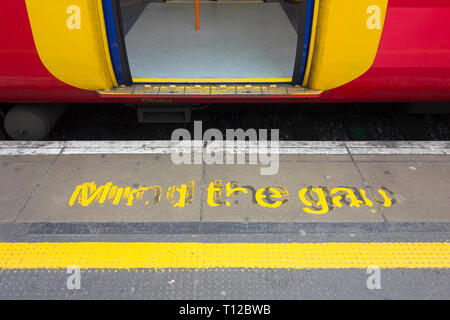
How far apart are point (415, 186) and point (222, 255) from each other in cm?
170

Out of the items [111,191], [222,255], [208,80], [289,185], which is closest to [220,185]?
[289,185]

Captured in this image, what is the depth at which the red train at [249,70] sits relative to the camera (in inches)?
114

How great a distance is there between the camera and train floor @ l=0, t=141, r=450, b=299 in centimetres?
216

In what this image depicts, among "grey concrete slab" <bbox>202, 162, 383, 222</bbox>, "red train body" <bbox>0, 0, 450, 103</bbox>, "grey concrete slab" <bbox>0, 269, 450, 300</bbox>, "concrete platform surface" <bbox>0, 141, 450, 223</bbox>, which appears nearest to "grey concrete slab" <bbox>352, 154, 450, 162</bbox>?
"concrete platform surface" <bbox>0, 141, 450, 223</bbox>

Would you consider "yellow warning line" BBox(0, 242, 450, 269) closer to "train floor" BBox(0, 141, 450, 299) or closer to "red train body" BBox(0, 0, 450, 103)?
"train floor" BBox(0, 141, 450, 299)

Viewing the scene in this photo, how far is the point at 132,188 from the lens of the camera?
9.38 ft

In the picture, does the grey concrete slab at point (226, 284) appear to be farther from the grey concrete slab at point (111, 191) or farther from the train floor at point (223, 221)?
the grey concrete slab at point (111, 191)

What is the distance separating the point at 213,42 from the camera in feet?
16.1

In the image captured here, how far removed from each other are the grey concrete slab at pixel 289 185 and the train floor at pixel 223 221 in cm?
1

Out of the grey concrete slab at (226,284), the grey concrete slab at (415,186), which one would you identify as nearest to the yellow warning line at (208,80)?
the grey concrete slab at (415,186)

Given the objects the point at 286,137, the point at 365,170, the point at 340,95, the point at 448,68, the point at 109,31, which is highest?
the point at 109,31
